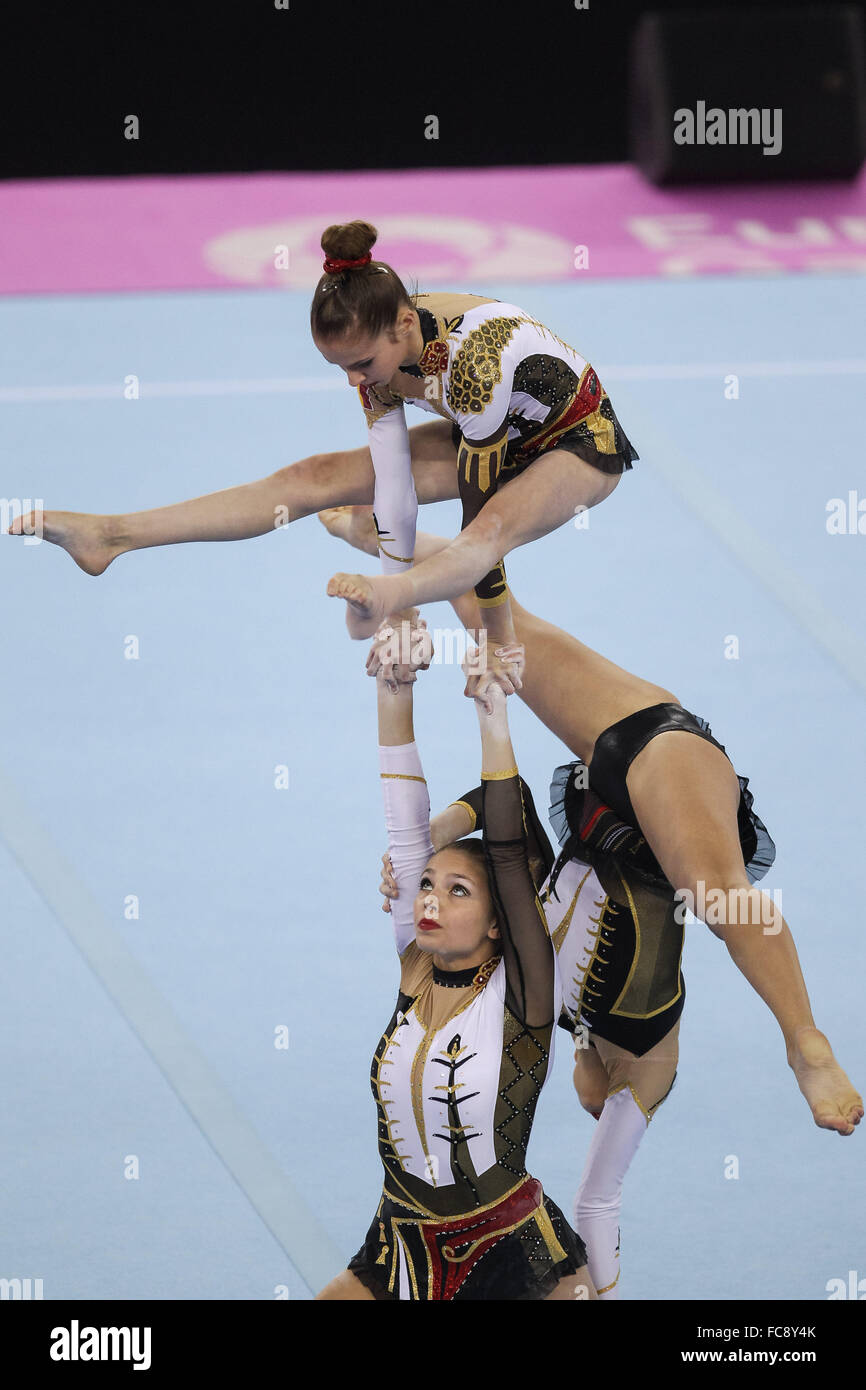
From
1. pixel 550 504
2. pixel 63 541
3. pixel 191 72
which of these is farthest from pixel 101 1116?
pixel 191 72

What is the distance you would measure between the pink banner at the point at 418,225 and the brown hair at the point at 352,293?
5911mm

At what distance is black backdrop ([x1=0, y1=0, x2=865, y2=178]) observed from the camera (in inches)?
372

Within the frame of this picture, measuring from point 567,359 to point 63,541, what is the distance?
111 cm

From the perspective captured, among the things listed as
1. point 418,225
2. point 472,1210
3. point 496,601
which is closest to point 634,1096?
point 472,1210

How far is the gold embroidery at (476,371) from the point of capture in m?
3.57

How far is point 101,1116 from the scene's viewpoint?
4.98m

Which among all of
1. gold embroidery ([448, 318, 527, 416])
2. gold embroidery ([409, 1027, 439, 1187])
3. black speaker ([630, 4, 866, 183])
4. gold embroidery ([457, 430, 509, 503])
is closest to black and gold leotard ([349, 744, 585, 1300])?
gold embroidery ([409, 1027, 439, 1187])

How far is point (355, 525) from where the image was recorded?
13.5 ft

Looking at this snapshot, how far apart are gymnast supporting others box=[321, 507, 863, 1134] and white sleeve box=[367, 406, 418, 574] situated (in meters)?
0.25

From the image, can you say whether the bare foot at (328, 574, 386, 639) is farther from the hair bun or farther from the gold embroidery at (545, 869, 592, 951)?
the gold embroidery at (545, 869, 592, 951)

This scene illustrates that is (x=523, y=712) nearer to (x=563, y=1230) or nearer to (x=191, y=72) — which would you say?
(x=563, y=1230)

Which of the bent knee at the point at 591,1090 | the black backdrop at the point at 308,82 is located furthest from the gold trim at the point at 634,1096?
the black backdrop at the point at 308,82

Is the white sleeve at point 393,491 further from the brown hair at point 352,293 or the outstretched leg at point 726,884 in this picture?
the outstretched leg at point 726,884

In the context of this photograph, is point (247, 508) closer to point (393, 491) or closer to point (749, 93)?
point (393, 491)
